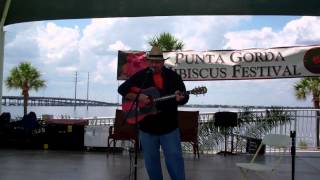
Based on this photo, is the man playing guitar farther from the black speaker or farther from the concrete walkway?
the black speaker

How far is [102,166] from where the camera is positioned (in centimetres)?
851

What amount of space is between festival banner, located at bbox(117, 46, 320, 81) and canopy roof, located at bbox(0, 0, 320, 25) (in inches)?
32.6

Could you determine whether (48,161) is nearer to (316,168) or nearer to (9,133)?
(9,133)

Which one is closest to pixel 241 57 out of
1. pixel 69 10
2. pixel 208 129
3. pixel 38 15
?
pixel 208 129

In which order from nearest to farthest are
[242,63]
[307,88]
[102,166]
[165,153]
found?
[165,153] → [102,166] → [242,63] → [307,88]

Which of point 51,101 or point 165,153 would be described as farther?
point 51,101

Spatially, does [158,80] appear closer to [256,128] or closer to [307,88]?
[256,128]

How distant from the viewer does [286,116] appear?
37.9ft

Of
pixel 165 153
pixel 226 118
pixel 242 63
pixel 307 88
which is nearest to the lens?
pixel 165 153

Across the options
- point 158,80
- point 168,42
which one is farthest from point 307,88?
point 158,80

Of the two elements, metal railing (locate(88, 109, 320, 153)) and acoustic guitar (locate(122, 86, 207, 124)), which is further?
metal railing (locate(88, 109, 320, 153))

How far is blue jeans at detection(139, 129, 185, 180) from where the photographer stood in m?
5.07

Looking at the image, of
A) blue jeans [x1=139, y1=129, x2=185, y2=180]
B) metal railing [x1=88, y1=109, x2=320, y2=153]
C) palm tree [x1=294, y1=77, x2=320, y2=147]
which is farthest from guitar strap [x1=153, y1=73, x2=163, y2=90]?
palm tree [x1=294, y1=77, x2=320, y2=147]

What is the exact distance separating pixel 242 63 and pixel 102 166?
368 cm
